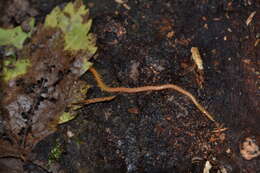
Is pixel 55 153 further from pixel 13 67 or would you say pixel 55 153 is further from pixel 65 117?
pixel 13 67

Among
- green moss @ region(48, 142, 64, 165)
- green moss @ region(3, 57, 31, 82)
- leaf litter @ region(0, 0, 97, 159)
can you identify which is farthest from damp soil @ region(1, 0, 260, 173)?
green moss @ region(3, 57, 31, 82)

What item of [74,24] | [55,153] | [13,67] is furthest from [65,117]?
[74,24]

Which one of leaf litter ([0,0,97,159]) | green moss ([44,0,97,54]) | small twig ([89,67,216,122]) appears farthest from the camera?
small twig ([89,67,216,122])

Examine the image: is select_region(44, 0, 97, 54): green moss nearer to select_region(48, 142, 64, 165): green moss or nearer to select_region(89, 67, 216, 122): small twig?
select_region(89, 67, 216, 122): small twig

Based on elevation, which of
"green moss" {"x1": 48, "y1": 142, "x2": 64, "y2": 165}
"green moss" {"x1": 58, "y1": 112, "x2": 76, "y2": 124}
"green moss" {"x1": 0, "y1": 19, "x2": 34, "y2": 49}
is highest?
"green moss" {"x1": 0, "y1": 19, "x2": 34, "y2": 49}

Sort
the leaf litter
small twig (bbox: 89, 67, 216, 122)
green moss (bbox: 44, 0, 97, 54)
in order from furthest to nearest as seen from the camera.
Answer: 1. small twig (bbox: 89, 67, 216, 122)
2. green moss (bbox: 44, 0, 97, 54)
3. the leaf litter

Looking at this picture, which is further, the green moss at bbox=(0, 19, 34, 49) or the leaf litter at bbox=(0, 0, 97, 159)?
the green moss at bbox=(0, 19, 34, 49)

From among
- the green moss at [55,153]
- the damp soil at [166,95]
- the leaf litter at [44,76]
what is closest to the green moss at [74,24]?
the leaf litter at [44,76]
